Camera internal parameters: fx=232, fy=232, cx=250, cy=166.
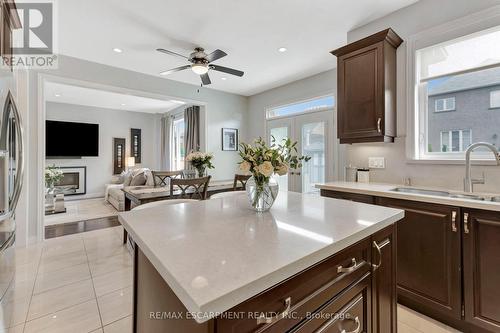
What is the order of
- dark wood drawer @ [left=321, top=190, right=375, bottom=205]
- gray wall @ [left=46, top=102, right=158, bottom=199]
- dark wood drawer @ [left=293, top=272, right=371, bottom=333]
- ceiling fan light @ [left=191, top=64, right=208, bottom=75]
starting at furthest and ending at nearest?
gray wall @ [left=46, top=102, right=158, bottom=199] < ceiling fan light @ [left=191, top=64, right=208, bottom=75] < dark wood drawer @ [left=321, top=190, right=375, bottom=205] < dark wood drawer @ [left=293, top=272, right=371, bottom=333]

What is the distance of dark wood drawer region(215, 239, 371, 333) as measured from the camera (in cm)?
65

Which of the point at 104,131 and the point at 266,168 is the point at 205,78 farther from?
the point at 104,131

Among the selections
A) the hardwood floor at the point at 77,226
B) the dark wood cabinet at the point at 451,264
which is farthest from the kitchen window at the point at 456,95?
the hardwood floor at the point at 77,226

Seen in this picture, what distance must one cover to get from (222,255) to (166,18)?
2810mm

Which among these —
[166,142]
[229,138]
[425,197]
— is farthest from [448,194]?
[166,142]

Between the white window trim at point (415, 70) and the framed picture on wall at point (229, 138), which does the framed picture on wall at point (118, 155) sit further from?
the white window trim at point (415, 70)

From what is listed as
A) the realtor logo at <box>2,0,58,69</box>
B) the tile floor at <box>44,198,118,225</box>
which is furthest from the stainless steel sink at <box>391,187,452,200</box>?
the tile floor at <box>44,198,118,225</box>

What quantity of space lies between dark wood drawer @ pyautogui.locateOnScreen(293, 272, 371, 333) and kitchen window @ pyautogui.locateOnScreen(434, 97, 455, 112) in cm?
208

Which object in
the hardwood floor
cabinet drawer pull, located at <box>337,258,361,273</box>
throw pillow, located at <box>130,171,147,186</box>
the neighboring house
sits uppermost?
the neighboring house

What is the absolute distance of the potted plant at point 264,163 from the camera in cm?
133

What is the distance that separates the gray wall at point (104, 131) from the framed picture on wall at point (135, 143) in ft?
0.33

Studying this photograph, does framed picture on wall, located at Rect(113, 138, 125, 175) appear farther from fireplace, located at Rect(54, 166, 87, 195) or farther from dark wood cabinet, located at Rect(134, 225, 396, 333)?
dark wood cabinet, located at Rect(134, 225, 396, 333)

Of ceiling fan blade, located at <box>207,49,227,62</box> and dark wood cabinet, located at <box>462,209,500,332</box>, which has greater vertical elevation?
ceiling fan blade, located at <box>207,49,227,62</box>

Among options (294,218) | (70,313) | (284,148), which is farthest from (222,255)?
(70,313)
